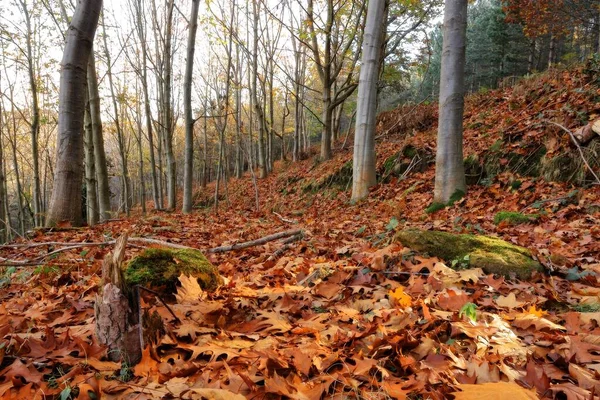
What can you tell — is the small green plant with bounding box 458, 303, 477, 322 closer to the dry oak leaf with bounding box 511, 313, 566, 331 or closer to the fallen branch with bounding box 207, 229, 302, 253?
the dry oak leaf with bounding box 511, 313, 566, 331

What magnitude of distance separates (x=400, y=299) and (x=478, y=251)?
3.58ft

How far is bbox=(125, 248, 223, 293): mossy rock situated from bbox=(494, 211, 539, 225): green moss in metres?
3.57

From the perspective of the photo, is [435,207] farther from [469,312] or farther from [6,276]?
[6,276]

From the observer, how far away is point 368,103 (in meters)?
7.05

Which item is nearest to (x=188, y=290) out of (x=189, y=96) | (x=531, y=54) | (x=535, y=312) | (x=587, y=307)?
(x=535, y=312)

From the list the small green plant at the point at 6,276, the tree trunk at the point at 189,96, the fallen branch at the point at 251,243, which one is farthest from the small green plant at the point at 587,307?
the tree trunk at the point at 189,96

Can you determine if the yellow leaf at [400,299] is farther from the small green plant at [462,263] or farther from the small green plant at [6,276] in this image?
the small green plant at [6,276]

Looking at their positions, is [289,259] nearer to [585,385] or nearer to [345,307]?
[345,307]

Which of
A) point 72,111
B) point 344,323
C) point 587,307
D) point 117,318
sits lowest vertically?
point 344,323

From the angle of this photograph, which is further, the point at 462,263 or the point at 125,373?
the point at 462,263

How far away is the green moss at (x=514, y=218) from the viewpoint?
13.8ft

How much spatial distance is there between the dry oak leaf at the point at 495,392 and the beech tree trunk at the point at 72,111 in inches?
230

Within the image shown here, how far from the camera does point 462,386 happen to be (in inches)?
49.9

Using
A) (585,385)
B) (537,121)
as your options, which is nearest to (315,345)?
(585,385)
